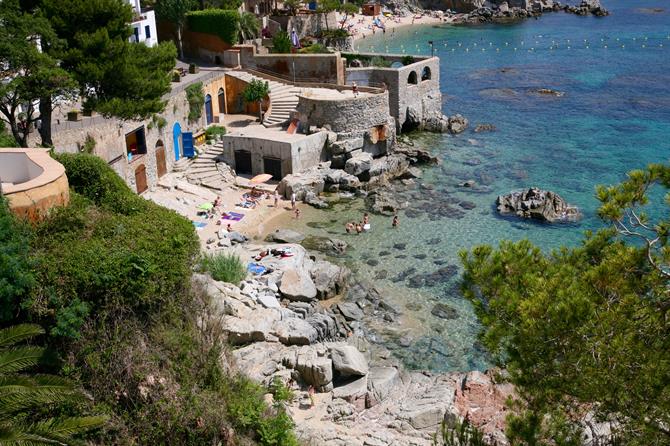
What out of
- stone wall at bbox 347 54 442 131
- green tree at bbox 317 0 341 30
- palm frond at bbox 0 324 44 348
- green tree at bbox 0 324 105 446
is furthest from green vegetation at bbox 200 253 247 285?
green tree at bbox 317 0 341 30

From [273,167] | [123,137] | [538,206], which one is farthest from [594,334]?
[273,167]

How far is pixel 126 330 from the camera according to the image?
620 inches

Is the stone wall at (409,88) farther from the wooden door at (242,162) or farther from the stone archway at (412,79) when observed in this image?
the wooden door at (242,162)

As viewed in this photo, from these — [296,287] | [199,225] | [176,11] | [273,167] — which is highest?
[176,11]

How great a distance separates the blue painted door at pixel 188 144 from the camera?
37.5 meters

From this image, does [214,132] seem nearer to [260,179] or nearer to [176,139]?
[176,139]

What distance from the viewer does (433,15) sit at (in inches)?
4188

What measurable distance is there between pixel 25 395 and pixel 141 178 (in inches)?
898

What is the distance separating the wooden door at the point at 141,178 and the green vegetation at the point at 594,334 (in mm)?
24766

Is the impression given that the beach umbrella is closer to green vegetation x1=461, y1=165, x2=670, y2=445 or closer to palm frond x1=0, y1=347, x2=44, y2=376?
palm frond x1=0, y1=347, x2=44, y2=376

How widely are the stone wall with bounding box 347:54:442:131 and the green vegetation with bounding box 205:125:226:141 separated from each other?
35.5 ft

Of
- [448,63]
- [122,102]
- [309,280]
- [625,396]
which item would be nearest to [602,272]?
[625,396]

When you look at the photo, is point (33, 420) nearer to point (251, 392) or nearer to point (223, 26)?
point (251, 392)

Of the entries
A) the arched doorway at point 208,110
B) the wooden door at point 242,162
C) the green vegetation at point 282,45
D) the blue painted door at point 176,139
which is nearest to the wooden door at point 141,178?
the blue painted door at point 176,139
